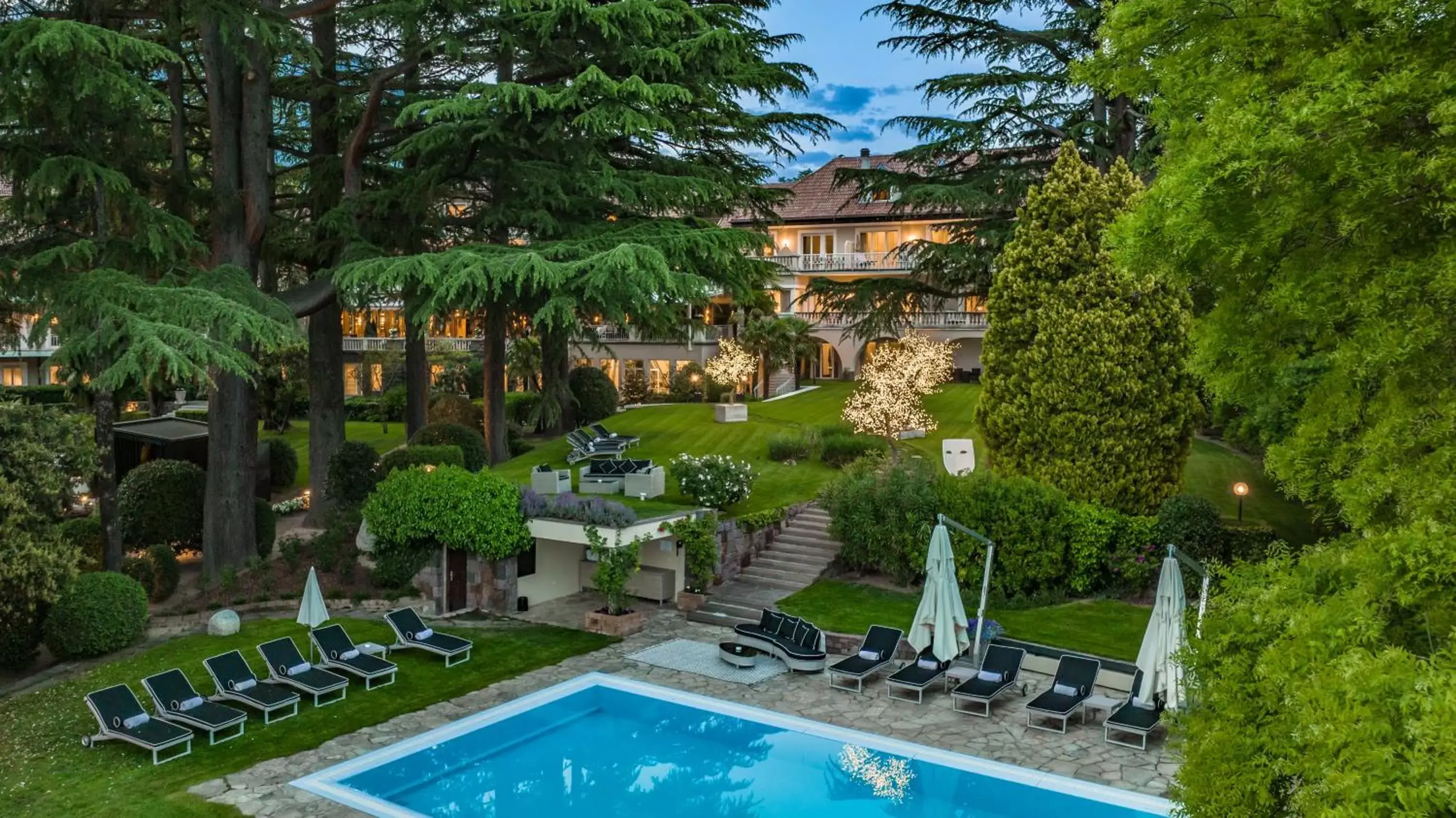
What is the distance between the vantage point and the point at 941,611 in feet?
53.2

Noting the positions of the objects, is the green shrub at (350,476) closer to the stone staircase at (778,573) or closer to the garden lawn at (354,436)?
the stone staircase at (778,573)

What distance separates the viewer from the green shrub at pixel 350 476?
25.4 metres

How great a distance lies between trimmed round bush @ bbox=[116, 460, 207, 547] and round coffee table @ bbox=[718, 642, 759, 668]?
13241mm

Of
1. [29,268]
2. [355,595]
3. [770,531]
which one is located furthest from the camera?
[770,531]

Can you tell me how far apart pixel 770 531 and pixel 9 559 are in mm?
15151

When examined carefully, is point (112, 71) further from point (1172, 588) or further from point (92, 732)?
point (1172, 588)

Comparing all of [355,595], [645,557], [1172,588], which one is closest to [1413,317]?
[1172,588]

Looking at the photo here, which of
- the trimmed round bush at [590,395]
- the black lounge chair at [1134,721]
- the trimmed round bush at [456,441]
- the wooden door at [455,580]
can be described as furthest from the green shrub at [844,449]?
the black lounge chair at [1134,721]

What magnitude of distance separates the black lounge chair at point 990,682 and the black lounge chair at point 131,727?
1135 cm

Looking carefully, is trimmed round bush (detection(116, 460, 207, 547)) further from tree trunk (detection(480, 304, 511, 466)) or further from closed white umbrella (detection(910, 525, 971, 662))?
closed white umbrella (detection(910, 525, 971, 662))

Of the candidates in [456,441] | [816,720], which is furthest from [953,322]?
[816,720]

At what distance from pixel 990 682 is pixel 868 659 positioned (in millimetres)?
2162

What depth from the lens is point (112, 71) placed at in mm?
16438

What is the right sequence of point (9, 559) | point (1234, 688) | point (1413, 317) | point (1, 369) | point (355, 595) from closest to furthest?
point (1234, 688), point (1413, 317), point (9, 559), point (355, 595), point (1, 369)
